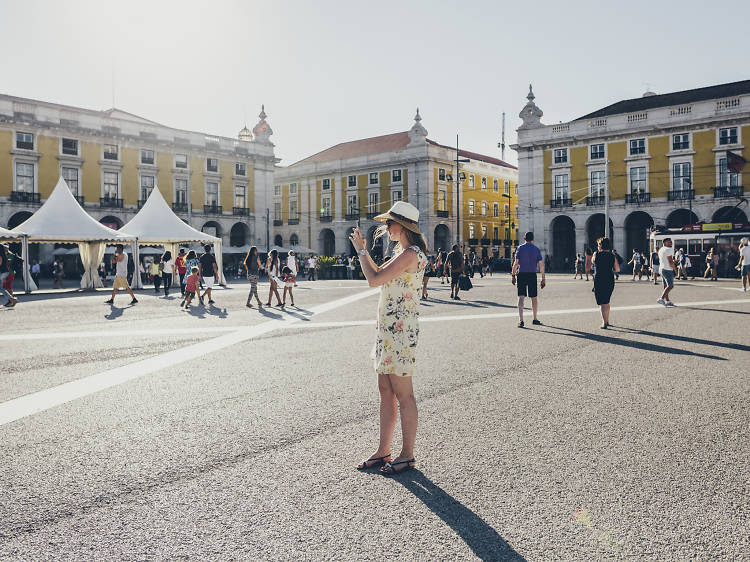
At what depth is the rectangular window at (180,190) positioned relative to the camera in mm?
48688

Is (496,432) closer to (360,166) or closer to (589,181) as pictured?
(589,181)

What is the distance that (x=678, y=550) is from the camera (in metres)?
2.69

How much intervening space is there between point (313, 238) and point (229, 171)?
45.7ft

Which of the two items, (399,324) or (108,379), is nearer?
(399,324)

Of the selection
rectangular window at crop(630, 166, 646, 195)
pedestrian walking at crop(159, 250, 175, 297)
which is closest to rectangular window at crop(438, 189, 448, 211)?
rectangular window at crop(630, 166, 646, 195)

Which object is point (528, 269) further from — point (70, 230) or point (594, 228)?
point (594, 228)

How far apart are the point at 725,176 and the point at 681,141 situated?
151 inches

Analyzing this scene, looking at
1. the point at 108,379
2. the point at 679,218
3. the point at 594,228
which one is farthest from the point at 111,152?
the point at 108,379

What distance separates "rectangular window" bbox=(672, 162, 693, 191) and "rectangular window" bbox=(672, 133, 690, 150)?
1.18 m

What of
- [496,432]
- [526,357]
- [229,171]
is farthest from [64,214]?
[229,171]

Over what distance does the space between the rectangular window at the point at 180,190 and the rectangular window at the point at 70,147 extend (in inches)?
310

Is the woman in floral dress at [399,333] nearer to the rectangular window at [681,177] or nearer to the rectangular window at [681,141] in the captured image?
the rectangular window at [681,177]

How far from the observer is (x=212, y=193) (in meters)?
51.0

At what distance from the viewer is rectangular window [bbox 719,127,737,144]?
4031 centimetres
